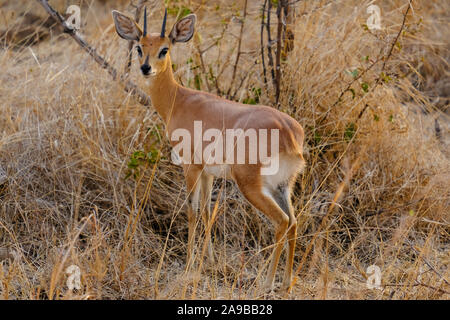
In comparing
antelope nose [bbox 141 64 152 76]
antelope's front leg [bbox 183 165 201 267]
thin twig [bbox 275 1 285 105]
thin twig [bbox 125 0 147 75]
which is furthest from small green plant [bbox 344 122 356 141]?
thin twig [bbox 125 0 147 75]

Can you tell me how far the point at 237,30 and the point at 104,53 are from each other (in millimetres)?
1426

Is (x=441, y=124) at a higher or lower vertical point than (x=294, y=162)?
higher

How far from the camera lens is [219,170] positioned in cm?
376

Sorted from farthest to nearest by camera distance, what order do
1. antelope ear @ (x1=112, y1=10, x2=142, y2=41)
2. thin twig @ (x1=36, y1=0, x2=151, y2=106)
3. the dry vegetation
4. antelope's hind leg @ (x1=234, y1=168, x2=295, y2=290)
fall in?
thin twig @ (x1=36, y1=0, x2=151, y2=106), antelope ear @ (x1=112, y1=10, x2=142, y2=41), the dry vegetation, antelope's hind leg @ (x1=234, y1=168, x2=295, y2=290)

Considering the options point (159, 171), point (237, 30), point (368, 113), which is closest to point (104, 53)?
point (237, 30)

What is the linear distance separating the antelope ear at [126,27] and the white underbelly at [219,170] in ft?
3.45

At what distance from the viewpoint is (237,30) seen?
636 centimetres

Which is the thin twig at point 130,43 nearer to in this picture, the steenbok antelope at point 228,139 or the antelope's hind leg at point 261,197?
the steenbok antelope at point 228,139

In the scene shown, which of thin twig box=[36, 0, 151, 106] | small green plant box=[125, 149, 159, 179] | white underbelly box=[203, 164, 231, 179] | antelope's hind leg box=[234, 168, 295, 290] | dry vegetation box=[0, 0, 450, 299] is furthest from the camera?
thin twig box=[36, 0, 151, 106]

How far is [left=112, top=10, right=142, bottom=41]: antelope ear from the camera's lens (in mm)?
4090

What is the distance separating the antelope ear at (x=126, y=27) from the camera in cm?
409

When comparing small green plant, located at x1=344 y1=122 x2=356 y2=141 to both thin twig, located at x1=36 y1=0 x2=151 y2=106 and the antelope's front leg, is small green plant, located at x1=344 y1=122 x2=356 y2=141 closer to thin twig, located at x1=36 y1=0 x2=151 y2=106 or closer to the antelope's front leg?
the antelope's front leg

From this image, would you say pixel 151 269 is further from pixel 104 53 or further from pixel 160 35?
pixel 104 53

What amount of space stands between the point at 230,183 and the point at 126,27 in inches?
56.8
